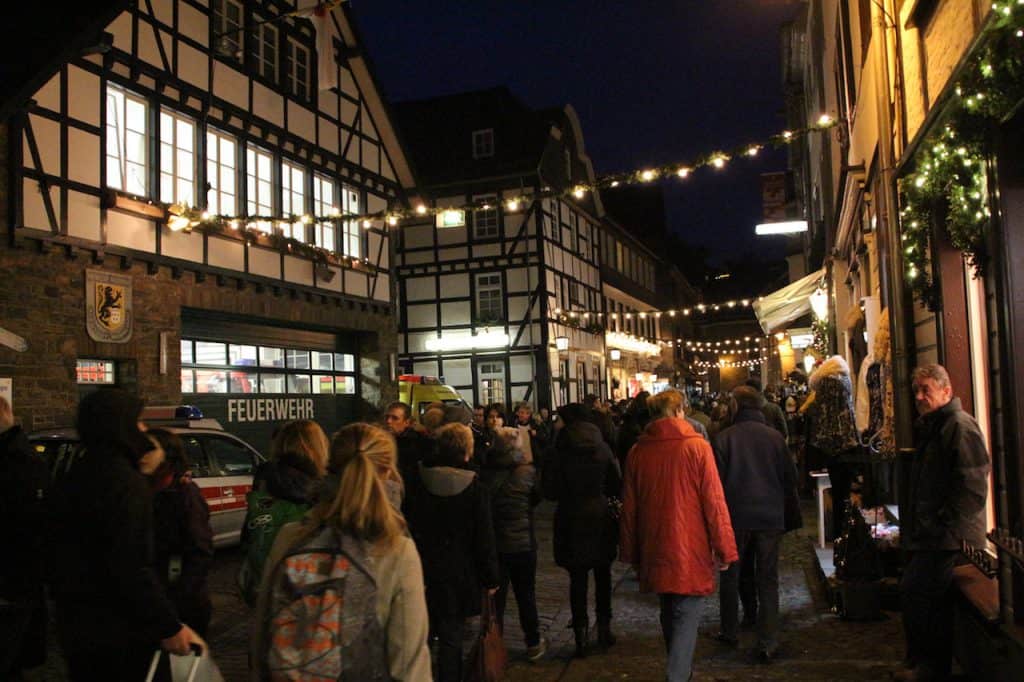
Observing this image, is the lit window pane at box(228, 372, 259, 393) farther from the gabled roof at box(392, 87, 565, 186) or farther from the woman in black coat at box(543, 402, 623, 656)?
the gabled roof at box(392, 87, 565, 186)

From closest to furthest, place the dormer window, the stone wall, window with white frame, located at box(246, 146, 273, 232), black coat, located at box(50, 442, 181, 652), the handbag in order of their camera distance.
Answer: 1. black coat, located at box(50, 442, 181, 652)
2. the handbag
3. the stone wall
4. window with white frame, located at box(246, 146, 273, 232)
5. the dormer window

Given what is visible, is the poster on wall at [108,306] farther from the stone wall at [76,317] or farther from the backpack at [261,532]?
the backpack at [261,532]

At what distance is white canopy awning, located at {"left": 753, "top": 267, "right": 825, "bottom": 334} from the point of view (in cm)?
1675

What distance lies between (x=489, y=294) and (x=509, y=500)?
2452cm

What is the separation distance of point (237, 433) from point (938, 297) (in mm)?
14016

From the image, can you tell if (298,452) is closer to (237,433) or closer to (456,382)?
(237,433)

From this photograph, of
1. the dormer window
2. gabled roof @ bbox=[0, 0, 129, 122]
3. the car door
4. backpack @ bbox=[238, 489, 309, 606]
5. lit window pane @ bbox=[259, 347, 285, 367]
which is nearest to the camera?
backpack @ bbox=[238, 489, 309, 606]

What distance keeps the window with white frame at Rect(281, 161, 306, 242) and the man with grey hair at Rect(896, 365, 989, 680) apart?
15.3 metres

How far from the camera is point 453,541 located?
200 inches

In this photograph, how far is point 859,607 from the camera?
23.4 ft

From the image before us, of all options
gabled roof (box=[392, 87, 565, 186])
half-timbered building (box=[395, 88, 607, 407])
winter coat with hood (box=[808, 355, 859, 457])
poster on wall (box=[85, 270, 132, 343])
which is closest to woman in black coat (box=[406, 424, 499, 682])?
winter coat with hood (box=[808, 355, 859, 457])

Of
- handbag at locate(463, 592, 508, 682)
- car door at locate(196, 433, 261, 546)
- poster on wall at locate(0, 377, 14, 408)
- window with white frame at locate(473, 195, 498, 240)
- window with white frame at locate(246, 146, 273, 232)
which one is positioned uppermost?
window with white frame at locate(473, 195, 498, 240)

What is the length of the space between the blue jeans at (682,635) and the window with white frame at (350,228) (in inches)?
653

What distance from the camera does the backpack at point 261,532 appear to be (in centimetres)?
449
